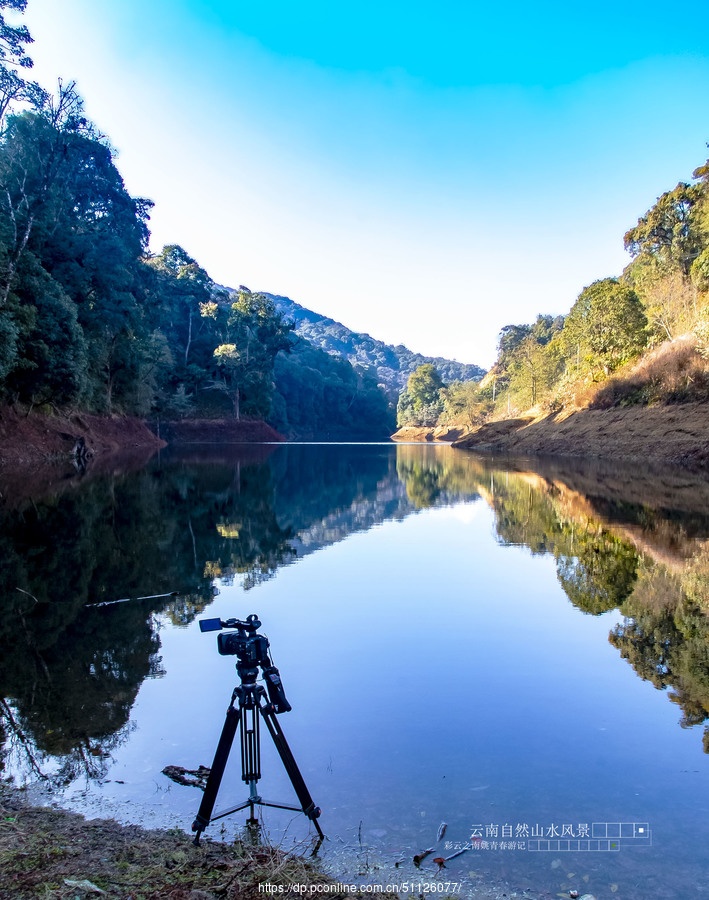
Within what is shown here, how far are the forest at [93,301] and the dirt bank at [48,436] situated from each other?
0.78 metres

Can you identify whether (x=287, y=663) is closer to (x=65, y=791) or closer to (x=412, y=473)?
(x=65, y=791)

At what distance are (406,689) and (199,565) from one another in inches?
229

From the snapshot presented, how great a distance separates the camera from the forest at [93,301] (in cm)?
2641

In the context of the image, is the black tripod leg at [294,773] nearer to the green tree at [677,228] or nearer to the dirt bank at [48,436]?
the dirt bank at [48,436]

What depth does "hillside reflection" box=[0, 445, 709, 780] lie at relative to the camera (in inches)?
205

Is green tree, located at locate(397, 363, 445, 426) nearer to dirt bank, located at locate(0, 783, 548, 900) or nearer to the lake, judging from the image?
the lake

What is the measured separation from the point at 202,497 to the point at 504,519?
9.55 metres

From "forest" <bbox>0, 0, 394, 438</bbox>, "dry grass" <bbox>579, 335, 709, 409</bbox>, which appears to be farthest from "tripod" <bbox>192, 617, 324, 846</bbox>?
"dry grass" <bbox>579, 335, 709, 409</bbox>

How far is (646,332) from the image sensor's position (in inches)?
1812

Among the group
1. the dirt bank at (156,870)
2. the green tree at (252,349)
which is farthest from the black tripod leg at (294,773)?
the green tree at (252,349)

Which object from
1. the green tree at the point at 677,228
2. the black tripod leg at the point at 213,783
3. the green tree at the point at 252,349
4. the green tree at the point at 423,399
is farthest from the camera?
the green tree at the point at 423,399

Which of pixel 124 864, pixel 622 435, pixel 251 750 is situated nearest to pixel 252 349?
pixel 622 435

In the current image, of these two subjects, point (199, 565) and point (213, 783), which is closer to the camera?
point (213, 783)

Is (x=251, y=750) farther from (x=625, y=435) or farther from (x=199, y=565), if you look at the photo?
(x=625, y=435)
